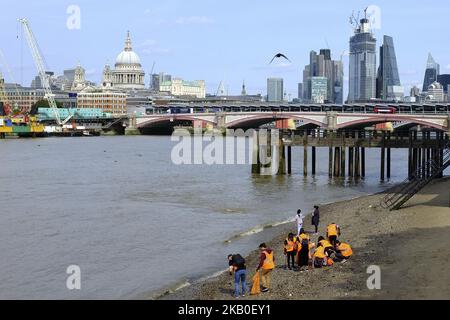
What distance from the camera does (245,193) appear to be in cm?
3959

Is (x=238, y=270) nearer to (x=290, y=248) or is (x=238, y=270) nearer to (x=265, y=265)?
(x=265, y=265)

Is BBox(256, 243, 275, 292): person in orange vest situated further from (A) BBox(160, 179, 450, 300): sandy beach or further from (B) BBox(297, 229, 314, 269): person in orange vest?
(B) BBox(297, 229, 314, 269): person in orange vest

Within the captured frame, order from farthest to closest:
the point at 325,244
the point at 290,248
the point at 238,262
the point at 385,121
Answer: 1. the point at 385,121
2. the point at 325,244
3. the point at 290,248
4. the point at 238,262

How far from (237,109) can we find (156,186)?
386ft

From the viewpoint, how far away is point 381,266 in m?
16.9

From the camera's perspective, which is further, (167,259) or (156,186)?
(156,186)

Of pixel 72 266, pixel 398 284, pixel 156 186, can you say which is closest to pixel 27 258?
pixel 72 266

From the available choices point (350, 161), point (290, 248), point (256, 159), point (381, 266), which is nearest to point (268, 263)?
point (290, 248)

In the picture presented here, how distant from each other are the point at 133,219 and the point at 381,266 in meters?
15.6

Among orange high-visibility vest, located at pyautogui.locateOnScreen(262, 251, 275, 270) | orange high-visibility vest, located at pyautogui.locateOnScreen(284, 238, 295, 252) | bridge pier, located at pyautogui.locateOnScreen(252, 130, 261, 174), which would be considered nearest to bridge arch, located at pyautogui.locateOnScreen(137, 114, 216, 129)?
bridge pier, located at pyautogui.locateOnScreen(252, 130, 261, 174)

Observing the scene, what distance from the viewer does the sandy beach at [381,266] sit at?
47.9ft

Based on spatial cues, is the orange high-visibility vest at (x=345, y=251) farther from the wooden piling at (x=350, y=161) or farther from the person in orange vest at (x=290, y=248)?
the wooden piling at (x=350, y=161)

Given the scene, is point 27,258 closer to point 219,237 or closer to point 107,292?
point 107,292

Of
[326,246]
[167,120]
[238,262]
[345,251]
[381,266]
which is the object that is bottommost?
[167,120]
